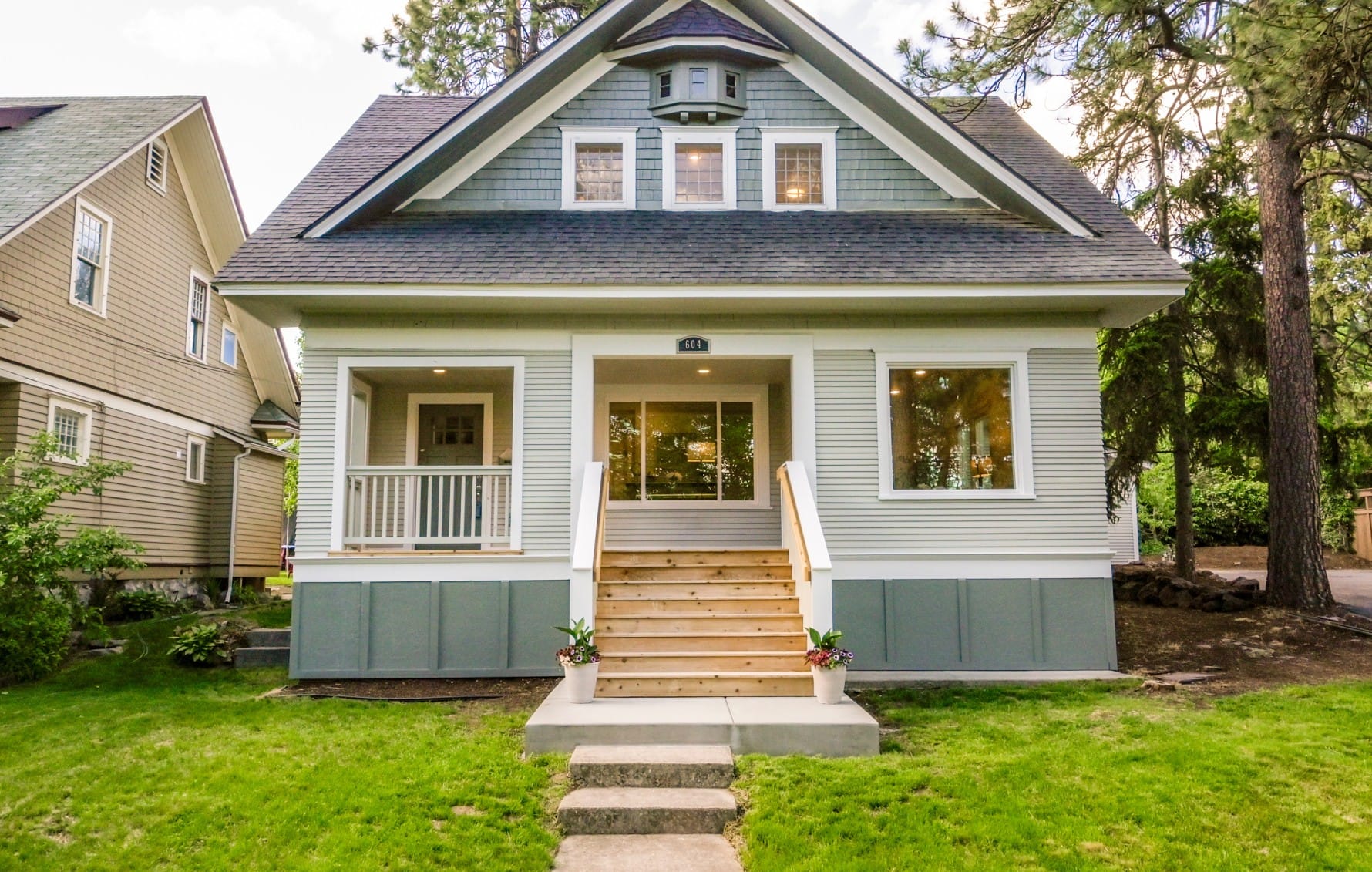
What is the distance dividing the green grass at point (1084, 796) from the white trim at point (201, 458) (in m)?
12.3

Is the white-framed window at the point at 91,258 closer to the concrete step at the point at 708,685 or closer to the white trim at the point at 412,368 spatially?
the white trim at the point at 412,368

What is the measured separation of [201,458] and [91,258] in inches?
157

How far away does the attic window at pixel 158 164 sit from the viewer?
13469 millimetres

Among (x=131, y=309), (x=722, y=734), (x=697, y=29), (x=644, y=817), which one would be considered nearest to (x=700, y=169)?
(x=697, y=29)

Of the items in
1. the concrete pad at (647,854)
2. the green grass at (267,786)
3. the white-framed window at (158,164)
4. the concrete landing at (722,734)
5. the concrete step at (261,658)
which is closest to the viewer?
the concrete pad at (647,854)

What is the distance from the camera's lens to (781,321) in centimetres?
876

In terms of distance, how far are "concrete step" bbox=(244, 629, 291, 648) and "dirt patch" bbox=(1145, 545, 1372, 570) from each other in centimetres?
1608

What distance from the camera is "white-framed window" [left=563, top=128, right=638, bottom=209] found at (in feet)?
31.8

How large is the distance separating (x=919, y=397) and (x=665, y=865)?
18.2ft

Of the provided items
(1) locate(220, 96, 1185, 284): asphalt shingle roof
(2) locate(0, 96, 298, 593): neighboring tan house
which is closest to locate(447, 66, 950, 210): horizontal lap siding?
(1) locate(220, 96, 1185, 284): asphalt shingle roof

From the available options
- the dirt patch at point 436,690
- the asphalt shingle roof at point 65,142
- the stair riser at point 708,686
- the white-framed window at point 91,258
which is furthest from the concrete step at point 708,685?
the white-framed window at point 91,258

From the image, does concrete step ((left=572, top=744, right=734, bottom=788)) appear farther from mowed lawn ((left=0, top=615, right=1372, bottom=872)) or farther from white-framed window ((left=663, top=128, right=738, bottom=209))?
white-framed window ((left=663, top=128, right=738, bottom=209))

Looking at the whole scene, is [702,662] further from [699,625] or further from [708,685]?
[699,625]

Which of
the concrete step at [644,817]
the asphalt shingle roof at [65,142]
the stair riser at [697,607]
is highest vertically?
the asphalt shingle roof at [65,142]
